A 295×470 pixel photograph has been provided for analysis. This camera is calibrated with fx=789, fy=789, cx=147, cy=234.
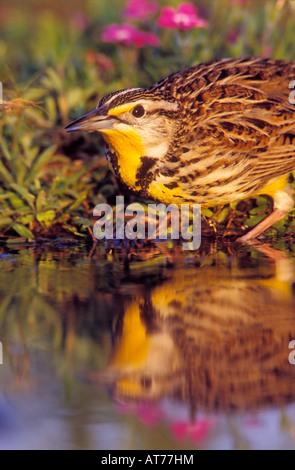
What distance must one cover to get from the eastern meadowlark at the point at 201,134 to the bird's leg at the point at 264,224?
0.30 meters

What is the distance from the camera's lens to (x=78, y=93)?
8.34 m

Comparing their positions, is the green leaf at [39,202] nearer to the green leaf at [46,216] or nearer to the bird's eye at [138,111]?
the green leaf at [46,216]

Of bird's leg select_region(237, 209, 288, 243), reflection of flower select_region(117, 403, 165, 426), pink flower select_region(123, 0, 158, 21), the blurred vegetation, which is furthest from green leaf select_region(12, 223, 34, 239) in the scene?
pink flower select_region(123, 0, 158, 21)

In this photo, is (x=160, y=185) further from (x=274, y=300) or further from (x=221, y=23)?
(x=221, y=23)

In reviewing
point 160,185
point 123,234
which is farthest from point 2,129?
point 160,185

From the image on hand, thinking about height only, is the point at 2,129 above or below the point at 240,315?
above

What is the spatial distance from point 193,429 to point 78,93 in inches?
228

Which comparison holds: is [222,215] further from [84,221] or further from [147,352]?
[147,352]

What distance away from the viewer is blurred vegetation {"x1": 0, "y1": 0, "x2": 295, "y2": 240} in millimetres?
6625

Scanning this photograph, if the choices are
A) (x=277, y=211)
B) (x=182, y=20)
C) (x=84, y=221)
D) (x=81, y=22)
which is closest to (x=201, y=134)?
(x=277, y=211)

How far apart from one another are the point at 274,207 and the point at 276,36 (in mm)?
3310

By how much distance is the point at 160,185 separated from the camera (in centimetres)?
576

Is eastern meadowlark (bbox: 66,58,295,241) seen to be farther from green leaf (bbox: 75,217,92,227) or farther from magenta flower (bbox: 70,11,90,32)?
magenta flower (bbox: 70,11,90,32)

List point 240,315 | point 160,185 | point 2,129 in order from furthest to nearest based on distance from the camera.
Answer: point 2,129, point 160,185, point 240,315
